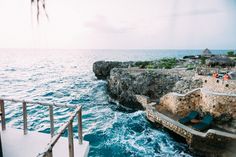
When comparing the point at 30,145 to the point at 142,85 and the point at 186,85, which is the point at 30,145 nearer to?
the point at 186,85

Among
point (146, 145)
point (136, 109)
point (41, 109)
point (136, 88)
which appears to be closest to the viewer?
point (146, 145)

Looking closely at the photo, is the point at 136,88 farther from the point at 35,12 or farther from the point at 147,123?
the point at 35,12

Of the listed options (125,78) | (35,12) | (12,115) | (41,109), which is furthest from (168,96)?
(35,12)

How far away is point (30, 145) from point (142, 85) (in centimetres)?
2123

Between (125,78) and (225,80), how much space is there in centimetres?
1311

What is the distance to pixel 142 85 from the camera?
24.7 m

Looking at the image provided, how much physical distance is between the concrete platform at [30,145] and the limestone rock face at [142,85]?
19195 millimetres

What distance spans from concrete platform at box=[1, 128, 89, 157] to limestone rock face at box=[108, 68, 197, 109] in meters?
19.2

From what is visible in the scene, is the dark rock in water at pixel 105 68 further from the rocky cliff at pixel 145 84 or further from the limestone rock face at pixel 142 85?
the limestone rock face at pixel 142 85

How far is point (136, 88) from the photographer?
24766 mm

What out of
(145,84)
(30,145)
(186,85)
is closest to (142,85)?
(145,84)

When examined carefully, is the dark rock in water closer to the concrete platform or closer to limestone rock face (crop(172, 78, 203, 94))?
limestone rock face (crop(172, 78, 203, 94))

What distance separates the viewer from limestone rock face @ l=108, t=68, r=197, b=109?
23.6 meters

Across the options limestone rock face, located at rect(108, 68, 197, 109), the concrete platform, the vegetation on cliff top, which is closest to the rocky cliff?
limestone rock face, located at rect(108, 68, 197, 109)
